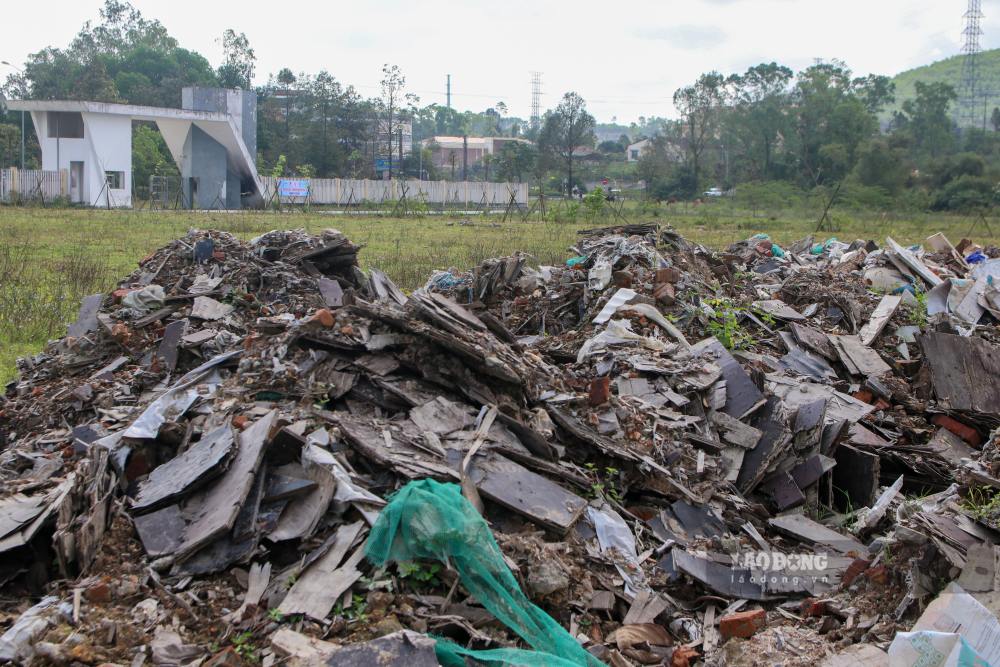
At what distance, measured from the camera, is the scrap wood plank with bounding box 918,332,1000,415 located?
7242mm

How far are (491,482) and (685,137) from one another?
191ft

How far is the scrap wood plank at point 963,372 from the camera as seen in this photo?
7.24 metres

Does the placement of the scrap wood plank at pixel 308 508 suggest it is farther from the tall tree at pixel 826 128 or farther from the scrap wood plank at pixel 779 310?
the tall tree at pixel 826 128

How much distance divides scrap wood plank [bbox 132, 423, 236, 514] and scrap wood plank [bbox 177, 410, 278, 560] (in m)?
0.06

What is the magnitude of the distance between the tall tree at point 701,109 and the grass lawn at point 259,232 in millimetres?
22760

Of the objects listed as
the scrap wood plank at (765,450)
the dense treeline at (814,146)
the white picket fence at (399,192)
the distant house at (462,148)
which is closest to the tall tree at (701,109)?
the dense treeline at (814,146)

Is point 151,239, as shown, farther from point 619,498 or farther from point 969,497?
point 969,497

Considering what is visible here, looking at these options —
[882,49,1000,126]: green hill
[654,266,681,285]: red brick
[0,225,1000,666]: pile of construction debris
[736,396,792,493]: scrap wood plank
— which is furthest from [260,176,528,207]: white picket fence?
[882,49,1000,126]: green hill

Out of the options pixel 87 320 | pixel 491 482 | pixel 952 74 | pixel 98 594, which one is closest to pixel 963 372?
pixel 491 482

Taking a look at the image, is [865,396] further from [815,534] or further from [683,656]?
[683,656]

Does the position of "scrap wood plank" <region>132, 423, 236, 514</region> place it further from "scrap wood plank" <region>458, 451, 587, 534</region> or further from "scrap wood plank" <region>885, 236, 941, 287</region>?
"scrap wood plank" <region>885, 236, 941, 287</region>

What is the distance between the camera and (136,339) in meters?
7.55

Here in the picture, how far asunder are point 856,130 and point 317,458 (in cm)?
5466

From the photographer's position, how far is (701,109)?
5797cm
